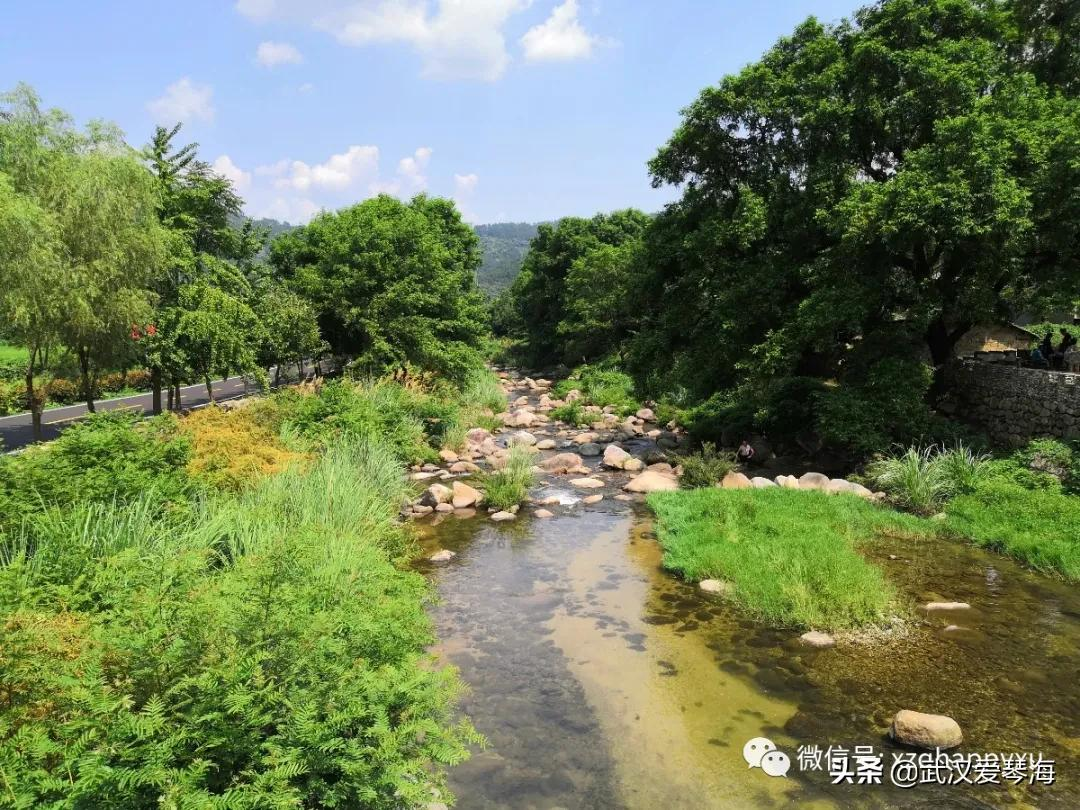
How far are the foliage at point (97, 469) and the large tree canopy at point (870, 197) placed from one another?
1384 cm

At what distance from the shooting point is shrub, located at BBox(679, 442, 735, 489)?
1678 centimetres

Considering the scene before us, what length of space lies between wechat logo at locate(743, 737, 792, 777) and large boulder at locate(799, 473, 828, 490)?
9.61 m

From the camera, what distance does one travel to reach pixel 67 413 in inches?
1038

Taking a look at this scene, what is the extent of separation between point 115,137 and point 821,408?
63.9ft

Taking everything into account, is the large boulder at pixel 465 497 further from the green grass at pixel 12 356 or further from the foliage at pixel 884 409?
the green grass at pixel 12 356

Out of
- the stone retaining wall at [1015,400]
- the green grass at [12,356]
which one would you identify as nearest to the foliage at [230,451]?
the stone retaining wall at [1015,400]

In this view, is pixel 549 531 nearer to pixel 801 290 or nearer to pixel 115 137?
pixel 801 290

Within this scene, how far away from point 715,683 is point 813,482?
9.01 meters

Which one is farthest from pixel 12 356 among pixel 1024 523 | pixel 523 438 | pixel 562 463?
pixel 1024 523

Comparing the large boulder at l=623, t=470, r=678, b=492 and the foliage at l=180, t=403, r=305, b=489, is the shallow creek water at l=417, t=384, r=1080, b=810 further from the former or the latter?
the large boulder at l=623, t=470, r=678, b=492

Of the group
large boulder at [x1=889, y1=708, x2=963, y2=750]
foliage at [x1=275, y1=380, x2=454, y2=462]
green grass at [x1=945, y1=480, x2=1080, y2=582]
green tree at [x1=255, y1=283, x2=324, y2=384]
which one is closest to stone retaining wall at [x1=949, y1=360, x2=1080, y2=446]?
green grass at [x1=945, y1=480, x2=1080, y2=582]

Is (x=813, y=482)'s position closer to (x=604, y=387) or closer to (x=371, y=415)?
Result: (x=371, y=415)

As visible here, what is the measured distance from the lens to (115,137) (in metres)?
16.2

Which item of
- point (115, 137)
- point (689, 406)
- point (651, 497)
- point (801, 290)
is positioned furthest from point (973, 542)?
point (115, 137)
